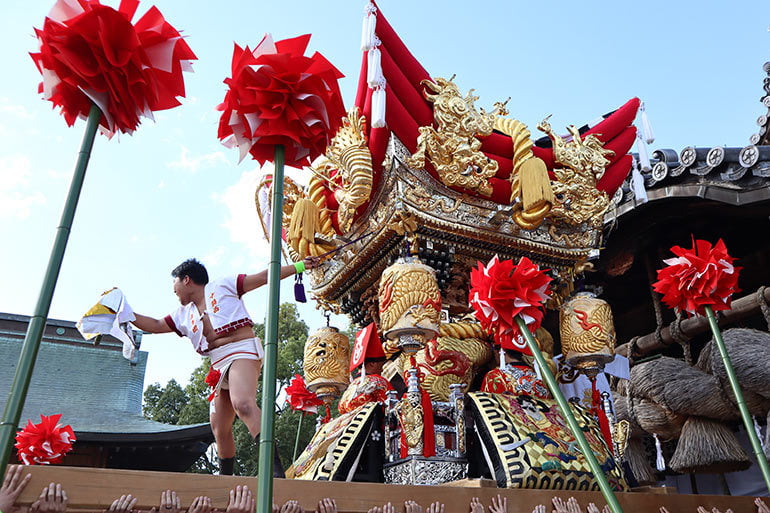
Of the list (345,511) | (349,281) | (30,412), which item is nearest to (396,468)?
(345,511)

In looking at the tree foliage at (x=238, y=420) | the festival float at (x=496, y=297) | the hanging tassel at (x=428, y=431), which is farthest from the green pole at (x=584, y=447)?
the tree foliage at (x=238, y=420)

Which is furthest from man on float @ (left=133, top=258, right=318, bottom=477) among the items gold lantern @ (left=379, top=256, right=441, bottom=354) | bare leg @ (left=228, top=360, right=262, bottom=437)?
gold lantern @ (left=379, top=256, right=441, bottom=354)

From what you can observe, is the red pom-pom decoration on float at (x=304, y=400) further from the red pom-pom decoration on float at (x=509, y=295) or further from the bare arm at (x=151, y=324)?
the red pom-pom decoration on float at (x=509, y=295)

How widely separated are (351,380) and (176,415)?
1350 centimetres

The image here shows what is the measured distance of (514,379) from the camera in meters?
5.17

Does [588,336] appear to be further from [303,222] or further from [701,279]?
[303,222]

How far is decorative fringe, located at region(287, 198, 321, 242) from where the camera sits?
5582 mm

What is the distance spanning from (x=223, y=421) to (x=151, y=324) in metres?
0.81

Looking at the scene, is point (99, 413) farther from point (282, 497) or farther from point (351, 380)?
point (282, 497)

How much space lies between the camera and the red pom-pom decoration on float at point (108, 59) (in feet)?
7.51

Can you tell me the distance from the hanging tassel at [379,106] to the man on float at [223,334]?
64.2 inches

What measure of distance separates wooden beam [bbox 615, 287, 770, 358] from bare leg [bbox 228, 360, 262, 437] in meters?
5.55

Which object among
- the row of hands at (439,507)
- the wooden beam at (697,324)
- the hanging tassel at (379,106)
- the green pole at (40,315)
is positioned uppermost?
the hanging tassel at (379,106)

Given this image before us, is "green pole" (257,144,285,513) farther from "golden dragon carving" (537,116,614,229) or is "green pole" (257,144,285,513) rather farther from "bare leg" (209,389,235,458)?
"golden dragon carving" (537,116,614,229)
